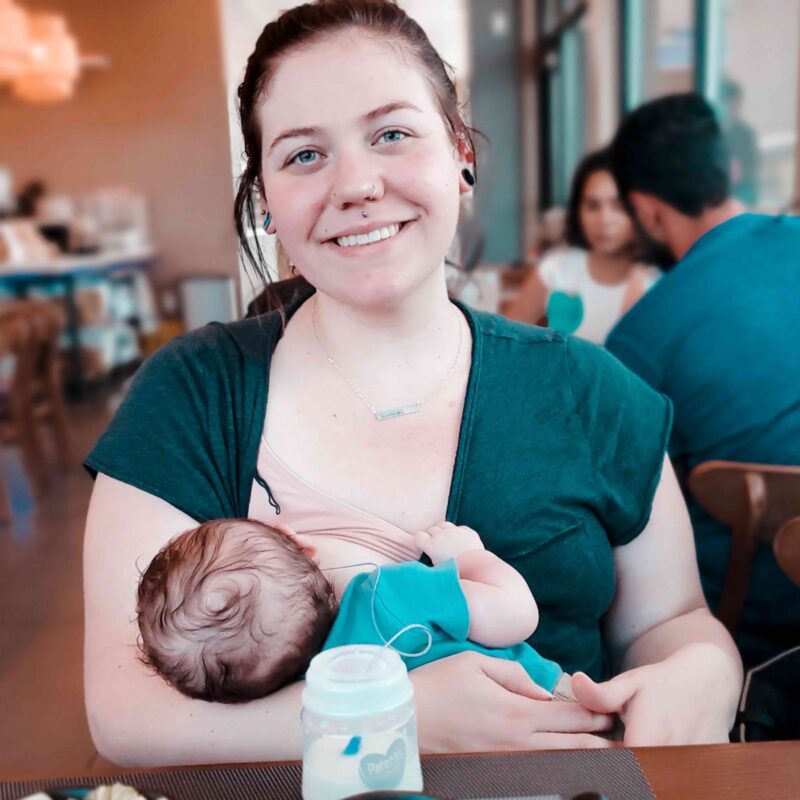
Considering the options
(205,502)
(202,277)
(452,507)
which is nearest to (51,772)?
(205,502)

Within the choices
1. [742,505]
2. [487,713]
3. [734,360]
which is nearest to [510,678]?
[487,713]

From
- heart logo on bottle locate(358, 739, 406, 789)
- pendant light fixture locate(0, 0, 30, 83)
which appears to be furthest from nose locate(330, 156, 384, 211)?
pendant light fixture locate(0, 0, 30, 83)

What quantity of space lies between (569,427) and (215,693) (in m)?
0.54

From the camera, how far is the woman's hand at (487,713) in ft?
2.95

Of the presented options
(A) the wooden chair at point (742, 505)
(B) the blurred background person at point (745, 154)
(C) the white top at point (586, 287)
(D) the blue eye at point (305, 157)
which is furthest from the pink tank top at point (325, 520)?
(B) the blurred background person at point (745, 154)

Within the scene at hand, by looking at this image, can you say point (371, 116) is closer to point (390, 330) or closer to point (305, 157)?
point (305, 157)

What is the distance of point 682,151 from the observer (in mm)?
2156

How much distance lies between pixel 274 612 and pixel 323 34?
68 centimetres

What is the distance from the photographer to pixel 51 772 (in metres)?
0.76

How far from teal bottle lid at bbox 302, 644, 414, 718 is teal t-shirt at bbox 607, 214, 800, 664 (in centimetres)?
120

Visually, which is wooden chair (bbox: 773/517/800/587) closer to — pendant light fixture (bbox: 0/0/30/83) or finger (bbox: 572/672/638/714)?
finger (bbox: 572/672/638/714)

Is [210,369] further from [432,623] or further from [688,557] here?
[688,557]

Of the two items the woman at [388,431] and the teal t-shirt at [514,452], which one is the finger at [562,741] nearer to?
the woman at [388,431]

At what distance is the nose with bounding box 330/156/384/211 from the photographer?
41.6 inches
